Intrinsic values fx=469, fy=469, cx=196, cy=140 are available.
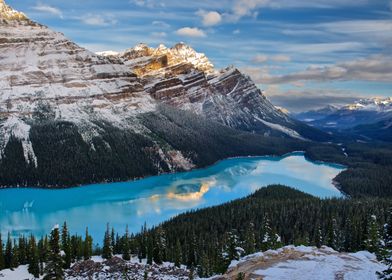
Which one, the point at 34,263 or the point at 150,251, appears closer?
the point at 34,263

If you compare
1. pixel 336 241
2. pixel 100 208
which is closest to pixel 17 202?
pixel 100 208

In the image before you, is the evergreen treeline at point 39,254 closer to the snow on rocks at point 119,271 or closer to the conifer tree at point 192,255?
the snow on rocks at point 119,271

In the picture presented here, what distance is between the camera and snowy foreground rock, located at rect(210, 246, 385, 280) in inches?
2061

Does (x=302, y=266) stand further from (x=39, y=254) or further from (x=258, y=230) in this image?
(x=258, y=230)

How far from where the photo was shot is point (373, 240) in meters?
82.4

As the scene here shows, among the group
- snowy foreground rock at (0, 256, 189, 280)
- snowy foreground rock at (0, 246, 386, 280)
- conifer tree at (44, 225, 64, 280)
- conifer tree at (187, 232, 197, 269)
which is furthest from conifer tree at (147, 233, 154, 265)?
conifer tree at (44, 225, 64, 280)

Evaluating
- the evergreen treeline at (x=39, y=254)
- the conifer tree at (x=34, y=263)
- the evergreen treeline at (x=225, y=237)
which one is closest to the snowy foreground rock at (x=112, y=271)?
the conifer tree at (x=34, y=263)

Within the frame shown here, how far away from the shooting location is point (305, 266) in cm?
5675

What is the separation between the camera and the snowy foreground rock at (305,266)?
52344mm

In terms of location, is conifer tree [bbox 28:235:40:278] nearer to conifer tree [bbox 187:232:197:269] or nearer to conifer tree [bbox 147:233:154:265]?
conifer tree [bbox 147:233:154:265]

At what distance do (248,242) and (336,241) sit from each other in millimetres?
22400

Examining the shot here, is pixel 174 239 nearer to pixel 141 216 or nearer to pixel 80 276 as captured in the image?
pixel 80 276

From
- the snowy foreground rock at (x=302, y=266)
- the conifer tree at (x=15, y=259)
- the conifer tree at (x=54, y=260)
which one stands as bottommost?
the conifer tree at (x=15, y=259)

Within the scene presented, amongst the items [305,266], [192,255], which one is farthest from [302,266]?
[192,255]
